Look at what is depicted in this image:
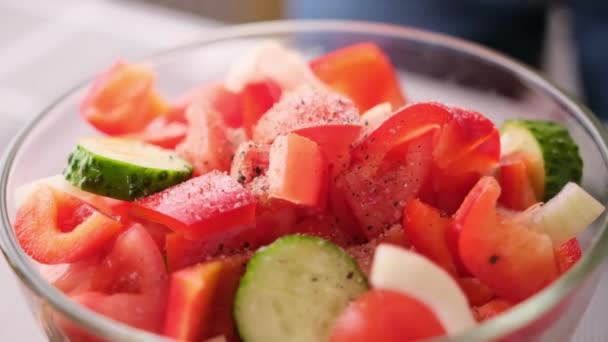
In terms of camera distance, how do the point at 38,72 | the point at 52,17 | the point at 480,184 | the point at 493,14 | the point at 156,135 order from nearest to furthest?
1. the point at 480,184
2. the point at 156,135
3. the point at 38,72
4. the point at 52,17
5. the point at 493,14

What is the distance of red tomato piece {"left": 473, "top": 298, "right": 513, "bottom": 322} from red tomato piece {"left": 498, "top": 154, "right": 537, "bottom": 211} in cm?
19

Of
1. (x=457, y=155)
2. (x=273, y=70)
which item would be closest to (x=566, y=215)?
(x=457, y=155)

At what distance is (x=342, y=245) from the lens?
0.81 meters

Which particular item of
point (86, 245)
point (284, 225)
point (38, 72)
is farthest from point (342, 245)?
point (38, 72)

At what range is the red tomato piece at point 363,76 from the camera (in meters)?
1.10

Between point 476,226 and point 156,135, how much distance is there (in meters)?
0.48

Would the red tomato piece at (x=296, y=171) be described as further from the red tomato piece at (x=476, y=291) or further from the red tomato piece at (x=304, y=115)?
the red tomato piece at (x=476, y=291)

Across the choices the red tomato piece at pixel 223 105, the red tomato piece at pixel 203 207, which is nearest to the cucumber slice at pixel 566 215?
the red tomato piece at pixel 203 207

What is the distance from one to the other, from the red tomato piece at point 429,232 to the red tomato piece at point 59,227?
33 cm

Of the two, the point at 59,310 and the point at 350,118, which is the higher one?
the point at 350,118

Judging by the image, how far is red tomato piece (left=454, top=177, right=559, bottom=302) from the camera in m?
0.74

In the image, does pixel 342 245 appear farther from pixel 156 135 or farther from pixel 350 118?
pixel 156 135

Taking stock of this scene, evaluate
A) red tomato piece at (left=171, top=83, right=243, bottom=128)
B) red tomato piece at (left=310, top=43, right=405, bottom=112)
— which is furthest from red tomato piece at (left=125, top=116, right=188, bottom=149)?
red tomato piece at (left=310, top=43, right=405, bottom=112)

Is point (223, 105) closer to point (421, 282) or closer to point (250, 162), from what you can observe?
point (250, 162)
